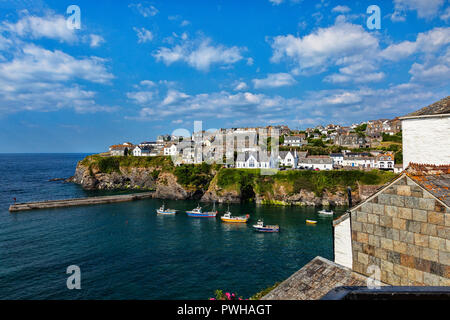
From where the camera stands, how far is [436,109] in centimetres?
966

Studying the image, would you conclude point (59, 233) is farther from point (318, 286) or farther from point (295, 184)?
point (295, 184)

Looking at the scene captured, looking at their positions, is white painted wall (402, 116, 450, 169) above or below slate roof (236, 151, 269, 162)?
below

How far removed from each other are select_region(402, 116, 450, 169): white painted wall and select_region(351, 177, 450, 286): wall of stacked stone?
8.80ft

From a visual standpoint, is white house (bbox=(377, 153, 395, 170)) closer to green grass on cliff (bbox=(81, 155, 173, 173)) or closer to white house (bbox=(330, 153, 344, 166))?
white house (bbox=(330, 153, 344, 166))

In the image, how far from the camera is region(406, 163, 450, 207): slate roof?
23.6 ft

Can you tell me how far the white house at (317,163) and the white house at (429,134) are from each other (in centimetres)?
6511

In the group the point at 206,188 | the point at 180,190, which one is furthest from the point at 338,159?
the point at 180,190

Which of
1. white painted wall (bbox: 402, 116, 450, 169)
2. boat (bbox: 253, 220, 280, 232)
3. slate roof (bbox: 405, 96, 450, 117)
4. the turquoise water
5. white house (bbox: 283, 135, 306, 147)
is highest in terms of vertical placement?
white house (bbox: 283, 135, 306, 147)

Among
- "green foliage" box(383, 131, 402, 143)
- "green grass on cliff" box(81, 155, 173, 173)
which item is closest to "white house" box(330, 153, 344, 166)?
"green foliage" box(383, 131, 402, 143)

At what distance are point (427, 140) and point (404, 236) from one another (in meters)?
4.23

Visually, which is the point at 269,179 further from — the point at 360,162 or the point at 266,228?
the point at 360,162

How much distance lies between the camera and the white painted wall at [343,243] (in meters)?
9.34

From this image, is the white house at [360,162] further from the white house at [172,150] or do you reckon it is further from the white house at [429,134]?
the white house at [429,134]

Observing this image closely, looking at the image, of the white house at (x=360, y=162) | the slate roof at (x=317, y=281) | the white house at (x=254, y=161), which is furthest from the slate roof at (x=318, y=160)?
the slate roof at (x=317, y=281)
